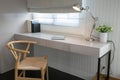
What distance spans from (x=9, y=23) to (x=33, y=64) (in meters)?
1.12

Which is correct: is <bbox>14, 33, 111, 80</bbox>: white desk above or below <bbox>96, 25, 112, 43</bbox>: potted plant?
below

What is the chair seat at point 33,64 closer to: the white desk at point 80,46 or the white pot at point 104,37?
the white desk at point 80,46

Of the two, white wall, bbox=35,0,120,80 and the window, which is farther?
the window

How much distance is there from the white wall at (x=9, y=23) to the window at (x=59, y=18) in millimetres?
369

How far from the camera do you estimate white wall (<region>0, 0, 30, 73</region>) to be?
250 cm

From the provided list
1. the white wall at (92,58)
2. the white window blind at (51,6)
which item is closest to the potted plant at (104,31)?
the white wall at (92,58)

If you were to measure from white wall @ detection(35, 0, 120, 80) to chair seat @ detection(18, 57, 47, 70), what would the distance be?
0.64 metres

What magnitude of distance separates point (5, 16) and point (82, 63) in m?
1.67

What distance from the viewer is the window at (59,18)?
96.0 inches

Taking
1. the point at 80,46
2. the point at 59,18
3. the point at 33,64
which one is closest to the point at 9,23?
the point at 59,18

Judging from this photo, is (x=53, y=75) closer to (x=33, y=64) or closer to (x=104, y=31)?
(x=33, y=64)

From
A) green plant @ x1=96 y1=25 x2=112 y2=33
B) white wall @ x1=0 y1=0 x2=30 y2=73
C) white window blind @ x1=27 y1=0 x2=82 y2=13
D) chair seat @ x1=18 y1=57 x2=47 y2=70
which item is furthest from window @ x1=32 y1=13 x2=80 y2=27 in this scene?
chair seat @ x1=18 y1=57 x2=47 y2=70

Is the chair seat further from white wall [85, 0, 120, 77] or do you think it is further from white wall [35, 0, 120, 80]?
white wall [85, 0, 120, 77]

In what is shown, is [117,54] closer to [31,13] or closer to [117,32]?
[117,32]
